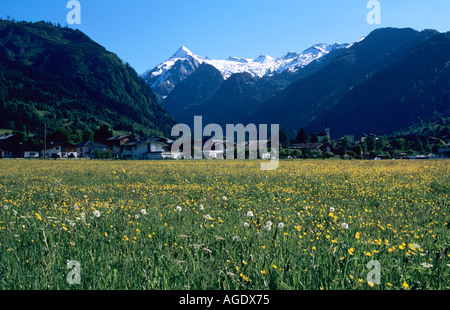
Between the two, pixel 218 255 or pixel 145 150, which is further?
pixel 145 150

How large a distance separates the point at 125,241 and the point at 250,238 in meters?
1.71

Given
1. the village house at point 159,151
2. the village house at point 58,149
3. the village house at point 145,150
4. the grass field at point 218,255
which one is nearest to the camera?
the grass field at point 218,255

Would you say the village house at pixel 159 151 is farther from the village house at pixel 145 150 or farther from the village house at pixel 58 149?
the village house at pixel 58 149

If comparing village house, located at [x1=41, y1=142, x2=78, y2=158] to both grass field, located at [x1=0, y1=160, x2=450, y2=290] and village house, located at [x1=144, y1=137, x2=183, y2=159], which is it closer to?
village house, located at [x1=144, y1=137, x2=183, y2=159]

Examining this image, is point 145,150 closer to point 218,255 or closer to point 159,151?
point 159,151

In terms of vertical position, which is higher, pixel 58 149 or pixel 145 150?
pixel 58 149

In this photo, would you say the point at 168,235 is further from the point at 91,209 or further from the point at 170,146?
the point at 170,146

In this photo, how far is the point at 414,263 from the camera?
3572 millimetres

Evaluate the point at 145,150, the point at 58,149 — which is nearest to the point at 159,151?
the point at 145,150

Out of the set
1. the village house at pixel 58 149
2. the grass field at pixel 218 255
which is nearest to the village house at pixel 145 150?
the village house at pixel 58 149

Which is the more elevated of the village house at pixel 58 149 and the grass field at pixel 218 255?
the village house at pixel 58 149

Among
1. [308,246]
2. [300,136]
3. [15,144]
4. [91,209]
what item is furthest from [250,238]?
[15,144]

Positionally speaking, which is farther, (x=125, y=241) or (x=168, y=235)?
(x=168, y=235)

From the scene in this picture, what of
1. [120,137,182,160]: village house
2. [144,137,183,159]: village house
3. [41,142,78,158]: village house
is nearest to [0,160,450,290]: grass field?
[144,137,183,159]: village house
